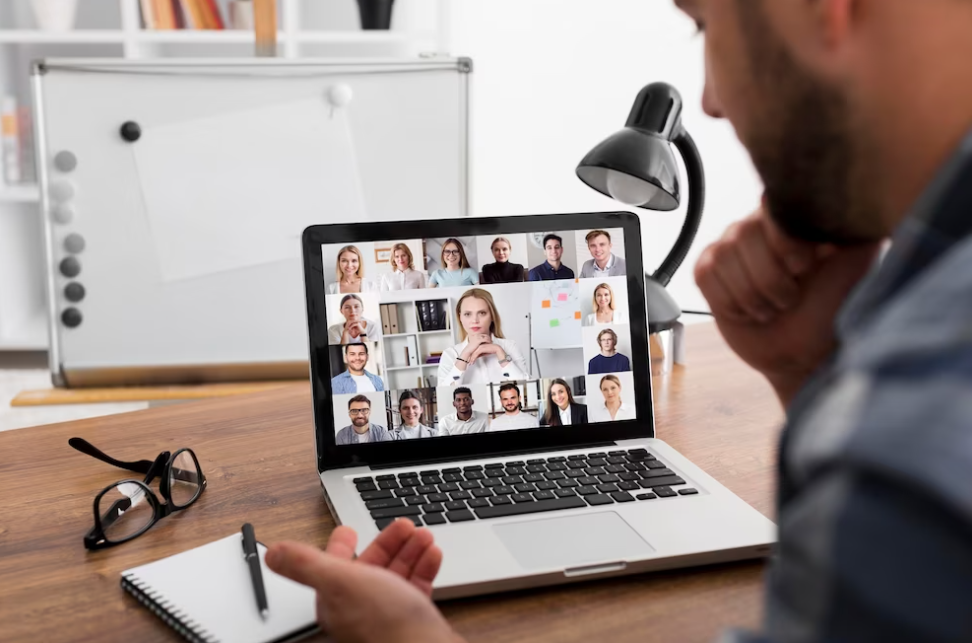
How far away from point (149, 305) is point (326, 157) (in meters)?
0.55

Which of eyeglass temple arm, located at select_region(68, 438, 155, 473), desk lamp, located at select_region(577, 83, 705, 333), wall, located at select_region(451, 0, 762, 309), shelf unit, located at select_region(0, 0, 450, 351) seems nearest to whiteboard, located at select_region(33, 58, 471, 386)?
shelf unit, located at select_region(0, 0, 450, 351)

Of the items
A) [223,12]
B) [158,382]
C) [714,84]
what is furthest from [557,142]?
[714,84]

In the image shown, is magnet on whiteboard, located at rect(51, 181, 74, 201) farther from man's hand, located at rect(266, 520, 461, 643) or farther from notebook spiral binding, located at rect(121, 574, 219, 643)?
man's hand, located at rect(266, 520, 461, 643)

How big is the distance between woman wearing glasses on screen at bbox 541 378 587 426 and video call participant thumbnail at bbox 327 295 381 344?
19 centimetres

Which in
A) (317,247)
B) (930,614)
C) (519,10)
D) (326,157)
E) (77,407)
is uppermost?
(519,10)

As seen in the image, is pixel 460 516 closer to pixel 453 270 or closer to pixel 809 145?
pixel 453 270

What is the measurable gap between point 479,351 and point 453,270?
0.09 meters

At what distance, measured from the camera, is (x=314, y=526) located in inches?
31.9

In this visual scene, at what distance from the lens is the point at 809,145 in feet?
1.52

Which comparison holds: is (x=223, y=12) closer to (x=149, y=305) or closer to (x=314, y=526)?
(x=149, y=305)

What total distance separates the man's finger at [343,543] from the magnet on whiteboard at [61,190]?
→ 172cm

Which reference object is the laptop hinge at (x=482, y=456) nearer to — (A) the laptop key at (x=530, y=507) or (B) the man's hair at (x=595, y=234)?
(A) the laptop key at (x=530, y=507)

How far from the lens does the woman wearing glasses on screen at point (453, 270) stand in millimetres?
948

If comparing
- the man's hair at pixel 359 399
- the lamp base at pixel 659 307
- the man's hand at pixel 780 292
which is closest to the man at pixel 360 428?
the man's hair at pixel 359 399
